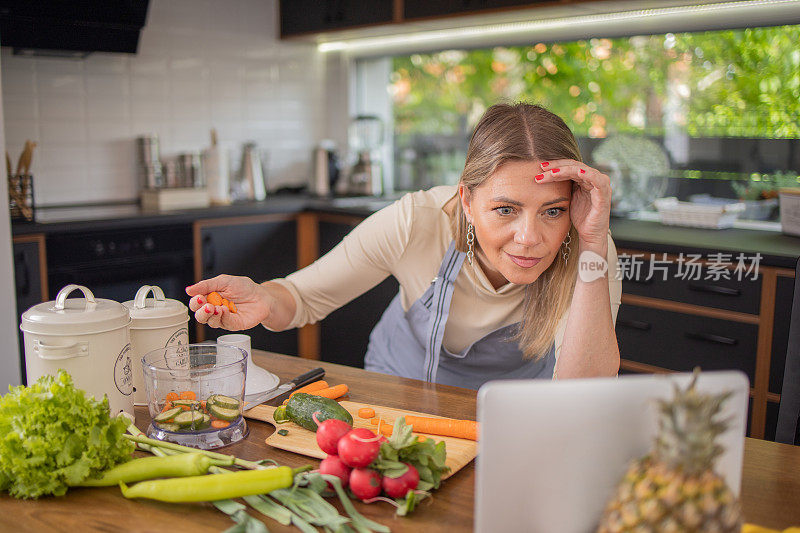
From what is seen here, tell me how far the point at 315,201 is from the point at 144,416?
2.71m

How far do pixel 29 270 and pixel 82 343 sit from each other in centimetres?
204

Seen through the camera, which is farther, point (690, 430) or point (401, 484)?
point (401, 484)

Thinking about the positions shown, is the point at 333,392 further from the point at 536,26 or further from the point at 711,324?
the point at 536,26

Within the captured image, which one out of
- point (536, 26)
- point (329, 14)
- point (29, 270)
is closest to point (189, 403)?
point (29, 270)

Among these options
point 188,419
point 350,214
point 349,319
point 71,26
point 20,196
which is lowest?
point 349,319

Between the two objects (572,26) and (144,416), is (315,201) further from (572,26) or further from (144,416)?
(144,416)

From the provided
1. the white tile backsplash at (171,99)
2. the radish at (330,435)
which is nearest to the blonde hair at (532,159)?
the radish at (330,435)

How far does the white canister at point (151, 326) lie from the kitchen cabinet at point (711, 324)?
6.39ft

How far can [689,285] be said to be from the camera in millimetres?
2725

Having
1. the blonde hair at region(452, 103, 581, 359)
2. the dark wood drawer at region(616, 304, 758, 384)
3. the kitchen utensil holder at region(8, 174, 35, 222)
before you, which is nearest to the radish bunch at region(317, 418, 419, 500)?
the blonde hair at region(452, 103, 581, 359)

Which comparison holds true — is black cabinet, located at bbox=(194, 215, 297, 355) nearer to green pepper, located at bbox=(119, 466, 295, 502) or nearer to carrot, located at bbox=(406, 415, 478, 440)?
carrot, located at bbox=(406, 415, 478, 440)

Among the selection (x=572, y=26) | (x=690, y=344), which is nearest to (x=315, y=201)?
(x=572, y=26)

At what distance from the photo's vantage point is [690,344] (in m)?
2.74

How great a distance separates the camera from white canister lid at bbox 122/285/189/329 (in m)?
1.30
